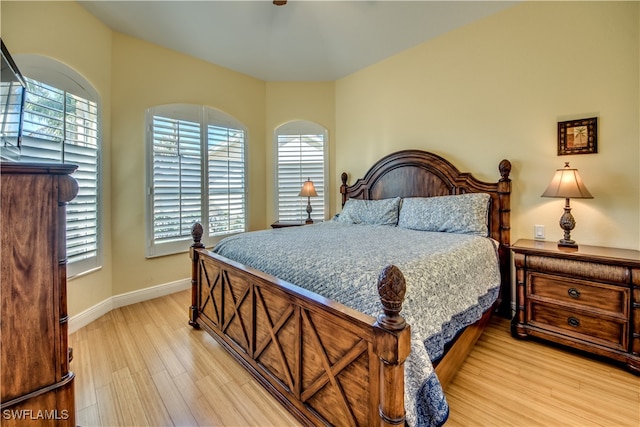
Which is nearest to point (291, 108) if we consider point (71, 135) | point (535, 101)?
point (71, 135)

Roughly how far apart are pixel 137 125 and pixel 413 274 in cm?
330

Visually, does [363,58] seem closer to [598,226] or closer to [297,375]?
[598,226]

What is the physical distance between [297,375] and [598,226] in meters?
2.68

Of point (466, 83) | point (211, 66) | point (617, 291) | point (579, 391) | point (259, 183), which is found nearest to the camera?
point (579, 391)

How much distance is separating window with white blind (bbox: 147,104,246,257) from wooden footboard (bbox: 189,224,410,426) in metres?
1.57

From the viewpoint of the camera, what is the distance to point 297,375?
1466 mm

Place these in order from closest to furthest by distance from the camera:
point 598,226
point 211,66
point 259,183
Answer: point 598,226
point 211,66
point 259,183

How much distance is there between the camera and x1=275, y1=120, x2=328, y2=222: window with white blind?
4379 millimetres

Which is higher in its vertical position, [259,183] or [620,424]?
[259,183]

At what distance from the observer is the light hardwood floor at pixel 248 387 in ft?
4.98

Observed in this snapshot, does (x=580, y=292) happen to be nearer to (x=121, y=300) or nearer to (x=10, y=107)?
(x=10, y=107)

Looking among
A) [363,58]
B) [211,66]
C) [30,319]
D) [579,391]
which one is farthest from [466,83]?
[30,319]

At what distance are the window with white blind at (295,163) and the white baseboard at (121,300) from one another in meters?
1.73

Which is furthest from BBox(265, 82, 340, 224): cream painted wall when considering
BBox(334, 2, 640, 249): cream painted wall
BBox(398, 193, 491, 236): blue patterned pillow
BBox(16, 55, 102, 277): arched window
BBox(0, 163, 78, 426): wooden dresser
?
BBox(0, 163, 78, 426): wooden dresser
